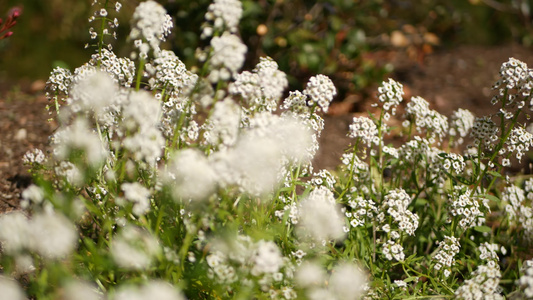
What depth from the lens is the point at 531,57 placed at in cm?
536

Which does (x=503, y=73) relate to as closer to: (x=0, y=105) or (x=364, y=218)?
(x=364, y=218)

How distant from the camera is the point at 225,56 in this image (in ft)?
5.09

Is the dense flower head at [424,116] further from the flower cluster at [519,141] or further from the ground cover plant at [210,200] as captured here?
the flower cluster at [519,141]

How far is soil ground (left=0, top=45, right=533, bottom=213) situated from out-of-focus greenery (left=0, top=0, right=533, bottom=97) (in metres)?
0.28

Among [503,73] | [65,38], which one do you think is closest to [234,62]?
Result: [503,73]

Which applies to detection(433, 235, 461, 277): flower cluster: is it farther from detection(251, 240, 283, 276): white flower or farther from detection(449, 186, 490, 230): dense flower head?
detection(251, 240, 283, 276): white flower

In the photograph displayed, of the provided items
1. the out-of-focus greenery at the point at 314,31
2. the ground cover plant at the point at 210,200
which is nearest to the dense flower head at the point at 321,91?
the ground cover plant at the point at 210,200

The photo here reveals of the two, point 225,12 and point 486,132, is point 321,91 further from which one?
point 486,132

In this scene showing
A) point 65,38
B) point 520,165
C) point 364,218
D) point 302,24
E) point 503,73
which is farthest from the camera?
point 65,38

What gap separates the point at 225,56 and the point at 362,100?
10.1ft

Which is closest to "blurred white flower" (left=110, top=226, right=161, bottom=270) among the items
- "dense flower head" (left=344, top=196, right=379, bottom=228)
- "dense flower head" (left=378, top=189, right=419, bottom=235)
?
"dense flower head" (left=344, top=196, right=379, bottom=228)

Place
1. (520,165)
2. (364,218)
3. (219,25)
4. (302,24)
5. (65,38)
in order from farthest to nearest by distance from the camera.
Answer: (65,38) < (302,24) < (520,165) < (364,218) < (219,25)

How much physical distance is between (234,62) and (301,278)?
724 mm

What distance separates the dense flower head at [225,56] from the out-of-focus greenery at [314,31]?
226 centimetres
